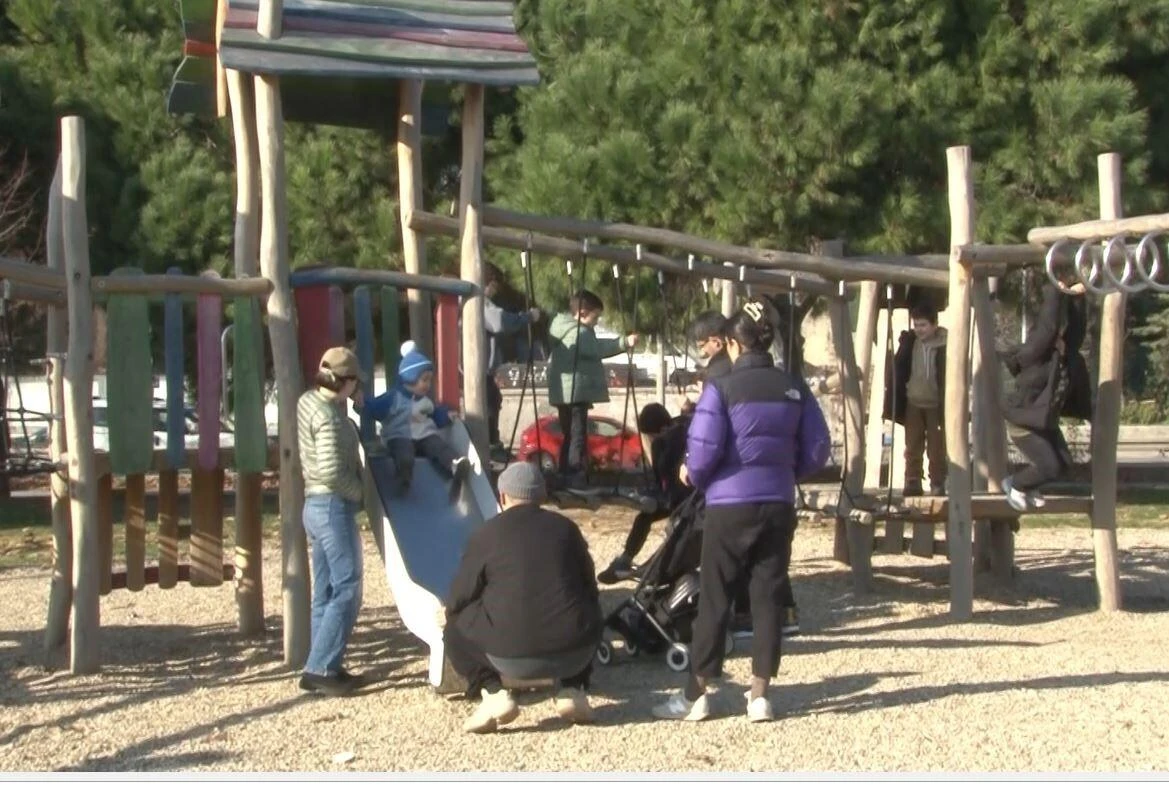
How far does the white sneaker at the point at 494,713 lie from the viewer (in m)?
7.50

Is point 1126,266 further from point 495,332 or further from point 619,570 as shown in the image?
point 495,332

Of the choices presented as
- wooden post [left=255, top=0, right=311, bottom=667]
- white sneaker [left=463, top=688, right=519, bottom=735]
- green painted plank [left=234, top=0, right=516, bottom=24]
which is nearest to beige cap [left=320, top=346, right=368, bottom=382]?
wooden post [left=255, top=0, right=311, bottom=667]

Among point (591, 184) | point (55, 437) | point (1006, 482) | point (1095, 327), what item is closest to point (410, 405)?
point (55, 437)

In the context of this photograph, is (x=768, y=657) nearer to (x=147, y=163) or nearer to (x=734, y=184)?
(x=734, y=184)

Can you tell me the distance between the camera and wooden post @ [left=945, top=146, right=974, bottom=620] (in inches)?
408

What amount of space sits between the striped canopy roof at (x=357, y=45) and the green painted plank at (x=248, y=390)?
1.26m

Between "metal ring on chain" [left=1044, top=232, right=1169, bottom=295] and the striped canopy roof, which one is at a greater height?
the striped canopy roof

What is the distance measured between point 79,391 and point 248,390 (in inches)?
34.9

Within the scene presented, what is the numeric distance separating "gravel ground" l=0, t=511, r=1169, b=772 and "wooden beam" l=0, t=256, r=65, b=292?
6.44ft

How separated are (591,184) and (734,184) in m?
1.36

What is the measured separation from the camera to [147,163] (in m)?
18.8

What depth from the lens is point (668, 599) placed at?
9.02 meters

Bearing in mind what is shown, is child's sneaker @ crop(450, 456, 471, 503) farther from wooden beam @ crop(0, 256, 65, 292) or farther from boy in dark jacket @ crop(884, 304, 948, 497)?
boy in dark jacket @ crop(884, 304, 948, 497)

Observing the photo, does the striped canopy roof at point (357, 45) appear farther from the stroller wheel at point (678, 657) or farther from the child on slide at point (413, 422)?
the stroller wheel at point (678, 657)
